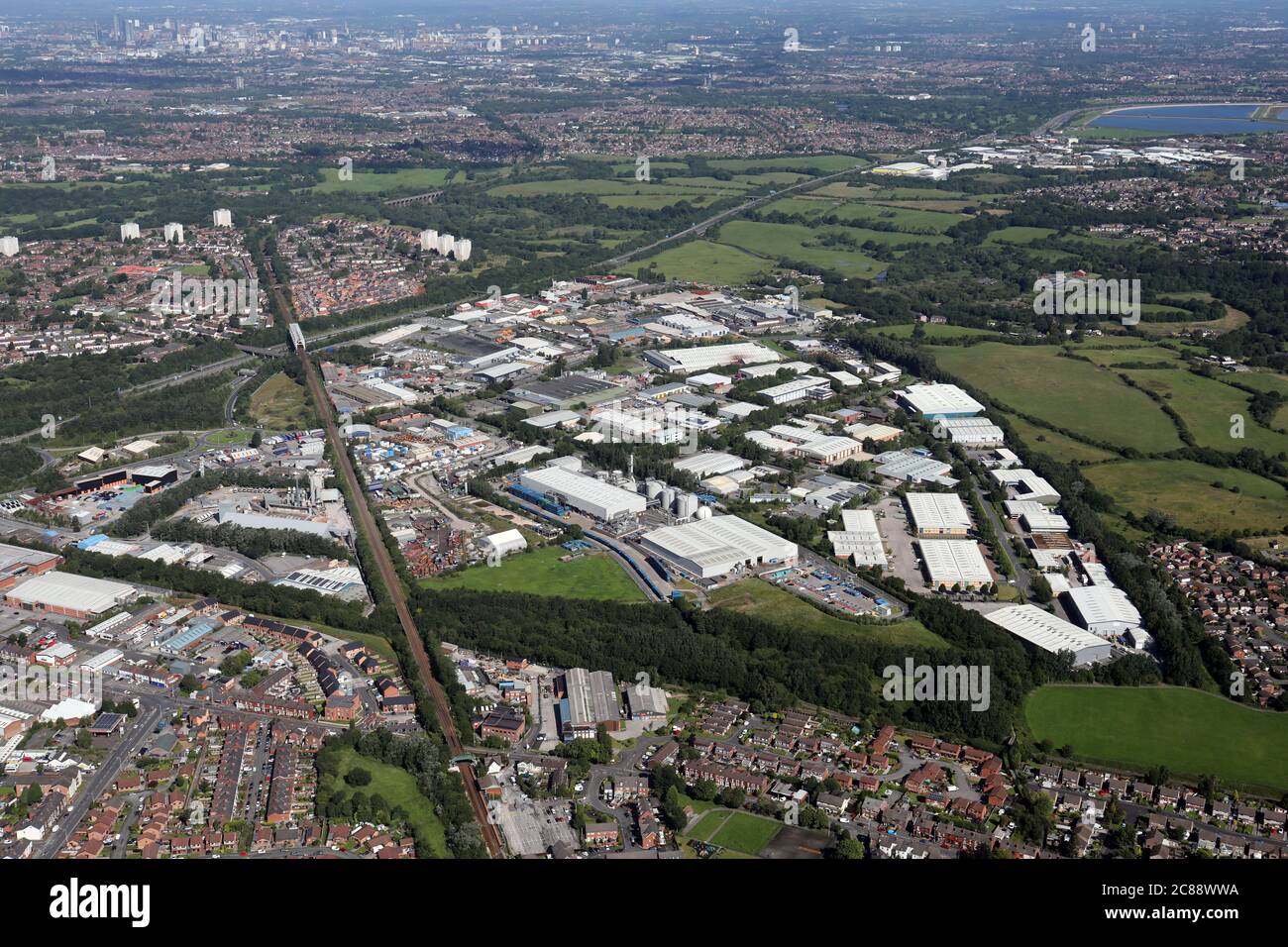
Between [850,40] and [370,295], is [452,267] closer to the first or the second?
[370,295]

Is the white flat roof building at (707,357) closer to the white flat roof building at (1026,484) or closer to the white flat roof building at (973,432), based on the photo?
the white flat roof building at (973,432)

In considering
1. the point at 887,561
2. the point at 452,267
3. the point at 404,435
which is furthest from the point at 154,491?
the point at 452,267

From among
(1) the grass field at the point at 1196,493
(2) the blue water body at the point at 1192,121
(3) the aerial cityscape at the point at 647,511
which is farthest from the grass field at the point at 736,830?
(2) the blue water body at the point at 1192,121

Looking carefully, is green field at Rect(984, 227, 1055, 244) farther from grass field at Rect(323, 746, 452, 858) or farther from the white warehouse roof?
grass field at Rect(323, 746, 452, 858)

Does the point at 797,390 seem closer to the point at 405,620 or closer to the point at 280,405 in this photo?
the point at 280,405

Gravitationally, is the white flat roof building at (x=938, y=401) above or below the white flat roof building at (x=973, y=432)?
above
